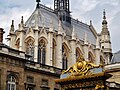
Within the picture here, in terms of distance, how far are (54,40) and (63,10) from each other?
43.1ft

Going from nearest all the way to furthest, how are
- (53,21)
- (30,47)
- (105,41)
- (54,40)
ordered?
(30,47), (54,40), (53,21), (105,41)

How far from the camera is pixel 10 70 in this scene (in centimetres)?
3197

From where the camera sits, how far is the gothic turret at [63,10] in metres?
62.5

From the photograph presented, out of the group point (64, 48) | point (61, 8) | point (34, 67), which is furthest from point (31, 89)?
point (61, 8)

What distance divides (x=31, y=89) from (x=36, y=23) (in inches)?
715

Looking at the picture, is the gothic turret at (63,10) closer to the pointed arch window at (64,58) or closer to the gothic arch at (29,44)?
the pointed arch window at (64,58)

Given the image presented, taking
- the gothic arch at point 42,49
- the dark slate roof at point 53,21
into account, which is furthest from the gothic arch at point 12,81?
the dark slate roof at point 53,21

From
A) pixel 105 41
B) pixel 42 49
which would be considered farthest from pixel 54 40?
pixel 105 41

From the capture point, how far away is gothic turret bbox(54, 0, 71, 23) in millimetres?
62456

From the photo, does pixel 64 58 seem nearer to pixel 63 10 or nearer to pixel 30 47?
pixel 30 47

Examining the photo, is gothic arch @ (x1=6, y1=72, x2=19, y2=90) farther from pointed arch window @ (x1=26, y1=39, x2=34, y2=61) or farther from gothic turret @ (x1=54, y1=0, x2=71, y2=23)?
gothic turret @ (x1=54, y1=0, x2=71, y2=23)

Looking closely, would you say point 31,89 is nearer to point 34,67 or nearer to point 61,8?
point 34,67

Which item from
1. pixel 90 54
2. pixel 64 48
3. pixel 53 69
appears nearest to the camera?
pixel 53 69

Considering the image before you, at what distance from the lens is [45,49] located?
164 feet
